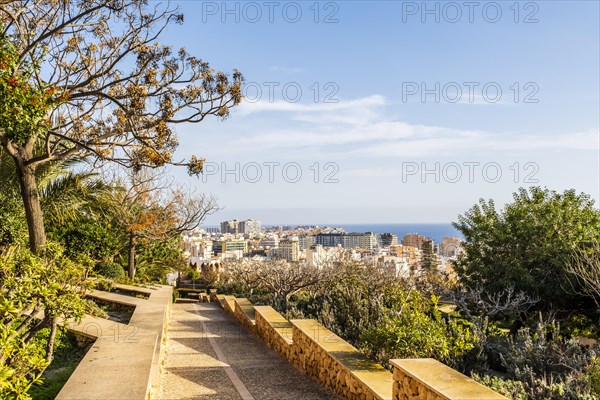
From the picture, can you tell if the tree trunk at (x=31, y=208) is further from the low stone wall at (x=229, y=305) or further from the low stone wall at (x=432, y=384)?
the low stone wall at (x=229, y=305)

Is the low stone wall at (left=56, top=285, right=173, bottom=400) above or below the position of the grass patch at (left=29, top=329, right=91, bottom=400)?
above

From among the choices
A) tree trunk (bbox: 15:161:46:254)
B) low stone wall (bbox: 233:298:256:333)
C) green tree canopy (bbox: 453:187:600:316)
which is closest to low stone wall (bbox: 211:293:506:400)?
low stone wall (bbox: 233:298:256:333)

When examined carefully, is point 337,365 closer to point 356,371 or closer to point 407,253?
point 356,371

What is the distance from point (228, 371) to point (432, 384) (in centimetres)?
438

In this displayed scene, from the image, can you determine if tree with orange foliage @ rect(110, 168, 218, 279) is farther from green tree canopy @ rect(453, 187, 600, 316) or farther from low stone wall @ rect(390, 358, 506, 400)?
low stone wall @ rect(390, 358, 506, 400)

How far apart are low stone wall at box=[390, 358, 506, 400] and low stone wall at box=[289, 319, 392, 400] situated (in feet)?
1.00

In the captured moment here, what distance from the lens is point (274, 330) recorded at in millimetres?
9484

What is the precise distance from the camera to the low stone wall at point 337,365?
544cm

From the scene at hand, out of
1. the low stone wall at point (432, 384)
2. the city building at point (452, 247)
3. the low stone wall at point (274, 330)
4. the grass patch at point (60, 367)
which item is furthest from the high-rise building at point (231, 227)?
the low stone wall at point (432, 384)

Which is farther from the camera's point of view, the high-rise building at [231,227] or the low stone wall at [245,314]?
the high-rise building at [231,227]

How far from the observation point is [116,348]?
18.3ft

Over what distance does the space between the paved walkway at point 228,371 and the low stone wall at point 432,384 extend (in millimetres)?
1819

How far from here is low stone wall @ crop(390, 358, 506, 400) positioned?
4.04 meters

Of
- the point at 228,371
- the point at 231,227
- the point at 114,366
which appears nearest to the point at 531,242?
the point at 228,371
